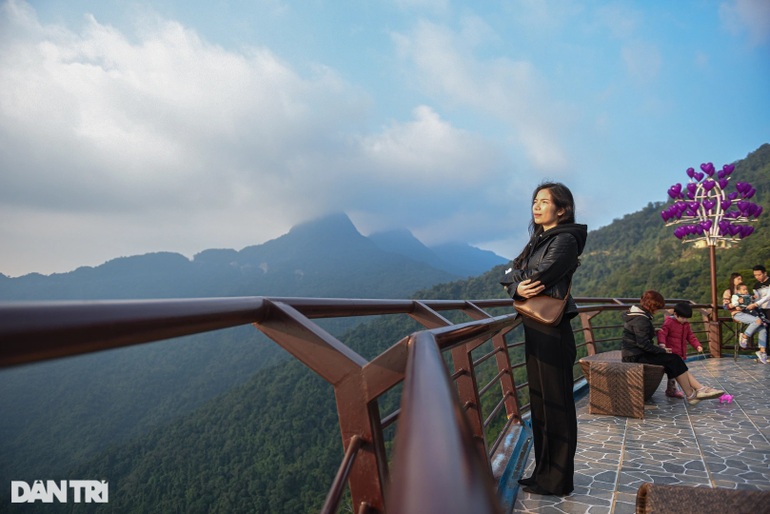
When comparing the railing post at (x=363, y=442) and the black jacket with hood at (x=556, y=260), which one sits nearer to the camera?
the railing post at (x=363, y=442)

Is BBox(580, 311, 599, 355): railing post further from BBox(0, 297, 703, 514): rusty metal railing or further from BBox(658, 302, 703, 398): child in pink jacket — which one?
BBox(0, 297, 703, 514): rusty metal railing

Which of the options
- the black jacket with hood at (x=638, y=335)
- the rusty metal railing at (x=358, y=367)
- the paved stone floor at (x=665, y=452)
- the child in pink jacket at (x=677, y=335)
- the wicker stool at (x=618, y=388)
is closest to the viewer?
the rusty metal railing at (x=358, y=367)

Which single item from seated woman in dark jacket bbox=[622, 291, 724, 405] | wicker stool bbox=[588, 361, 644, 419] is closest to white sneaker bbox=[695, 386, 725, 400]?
seated woman in dark jacket bbox=[622, 291, 724, 405]

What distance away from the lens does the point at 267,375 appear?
3800 centimetres

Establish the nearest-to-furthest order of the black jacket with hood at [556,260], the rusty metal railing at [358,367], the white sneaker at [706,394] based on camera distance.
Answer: the rusty metal railing at [358,367] → the black jacket with hood at [556,260] → the white sneaker at [706,394]

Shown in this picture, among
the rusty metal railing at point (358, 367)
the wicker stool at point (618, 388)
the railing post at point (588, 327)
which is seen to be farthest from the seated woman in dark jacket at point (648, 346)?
the rusty metal railing at point (358, 367)

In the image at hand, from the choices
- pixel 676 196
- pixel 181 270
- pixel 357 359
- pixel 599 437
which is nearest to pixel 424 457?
pixel 357 359

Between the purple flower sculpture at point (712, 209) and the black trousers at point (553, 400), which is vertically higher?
the purple flower sculpture at point (712, 209)

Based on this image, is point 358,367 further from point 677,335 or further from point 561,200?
point 677,335

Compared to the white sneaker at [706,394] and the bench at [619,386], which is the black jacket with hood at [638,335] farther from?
the white sneaker at [706,394]

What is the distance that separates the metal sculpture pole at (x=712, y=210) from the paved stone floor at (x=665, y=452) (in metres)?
6.42

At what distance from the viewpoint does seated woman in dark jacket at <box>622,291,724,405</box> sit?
4.36 meters

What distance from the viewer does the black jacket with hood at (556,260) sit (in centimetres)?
222

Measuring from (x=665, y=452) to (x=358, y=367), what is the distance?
3.06 meters
